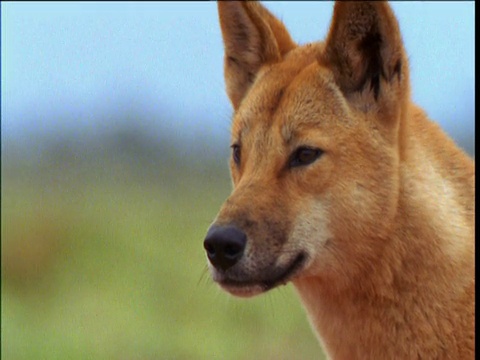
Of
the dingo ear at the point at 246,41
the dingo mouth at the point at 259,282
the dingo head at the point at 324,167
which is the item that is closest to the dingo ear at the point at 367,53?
the dingo head at the point at 324,167

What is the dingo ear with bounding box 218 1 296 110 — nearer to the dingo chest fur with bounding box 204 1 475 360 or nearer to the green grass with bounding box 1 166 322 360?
the dingo chest fur with bounding box 204 1 475 360

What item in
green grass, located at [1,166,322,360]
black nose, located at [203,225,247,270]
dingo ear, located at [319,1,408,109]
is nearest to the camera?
black nose, located at [203,225,247,270]

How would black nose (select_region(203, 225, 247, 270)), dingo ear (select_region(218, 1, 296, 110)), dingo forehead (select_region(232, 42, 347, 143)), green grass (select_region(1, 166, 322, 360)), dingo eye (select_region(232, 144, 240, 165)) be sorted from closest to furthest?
black nose (select_region(203, 225, 247, 270)) → dingo forehead (select_region(232, 42, 347, 143)) → dingo eye (select_region(232, 144, 240, 165)) → dingo ear (select_region(218, 1, 296, 110)) → green grass (select_region(1, 166, 322, 360))

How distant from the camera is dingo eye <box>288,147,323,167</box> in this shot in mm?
5473

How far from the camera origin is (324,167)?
5.43 metres

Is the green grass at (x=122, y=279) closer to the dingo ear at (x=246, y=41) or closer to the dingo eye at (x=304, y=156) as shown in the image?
the dingo ear at (x=246, y=41)

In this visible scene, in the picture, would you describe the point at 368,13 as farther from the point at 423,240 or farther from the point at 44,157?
the point at 44,157

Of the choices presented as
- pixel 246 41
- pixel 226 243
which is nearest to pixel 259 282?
pixel 226 243

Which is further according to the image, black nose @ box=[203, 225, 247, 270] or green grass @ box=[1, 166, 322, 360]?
green grass @ box=[1, 166, 322, 360]

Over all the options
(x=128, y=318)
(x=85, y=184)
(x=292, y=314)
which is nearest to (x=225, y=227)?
(x=292, y=314)

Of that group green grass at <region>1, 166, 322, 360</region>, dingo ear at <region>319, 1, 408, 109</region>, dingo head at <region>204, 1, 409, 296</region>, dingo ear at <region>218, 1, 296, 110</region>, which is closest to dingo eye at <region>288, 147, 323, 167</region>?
dingo head at <region>204, 1, 409, 296</region>

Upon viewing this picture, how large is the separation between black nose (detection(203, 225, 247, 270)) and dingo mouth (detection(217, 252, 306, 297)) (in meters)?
0.12

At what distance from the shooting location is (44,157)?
52.9ft

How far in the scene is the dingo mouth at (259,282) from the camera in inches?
209
